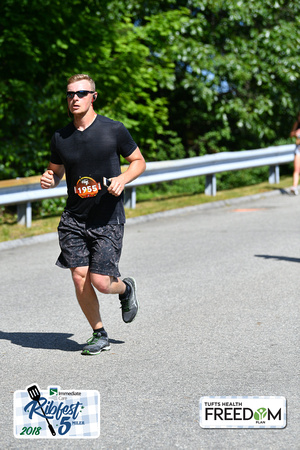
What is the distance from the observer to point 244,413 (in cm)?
392

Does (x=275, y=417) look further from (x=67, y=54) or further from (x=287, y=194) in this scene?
(x=67, y=54)

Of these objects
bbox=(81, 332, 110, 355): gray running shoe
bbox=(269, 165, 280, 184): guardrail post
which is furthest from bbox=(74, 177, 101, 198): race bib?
bbox=(269, 165, 280, 184): guardrail post

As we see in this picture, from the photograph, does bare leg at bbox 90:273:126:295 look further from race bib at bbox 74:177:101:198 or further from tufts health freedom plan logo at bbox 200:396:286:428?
tufts health freedom plan logo at bbox 200:396:286:428

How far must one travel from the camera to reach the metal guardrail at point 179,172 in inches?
436

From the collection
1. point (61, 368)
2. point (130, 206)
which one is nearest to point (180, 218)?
point (130, 206)

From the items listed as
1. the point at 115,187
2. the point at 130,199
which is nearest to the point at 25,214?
the point at 130,199

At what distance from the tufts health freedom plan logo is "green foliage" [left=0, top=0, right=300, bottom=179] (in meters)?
10.6

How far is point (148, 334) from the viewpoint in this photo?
5.69 metres

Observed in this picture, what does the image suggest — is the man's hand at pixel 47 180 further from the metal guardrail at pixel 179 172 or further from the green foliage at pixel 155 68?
the green foliage at pixel 155 68

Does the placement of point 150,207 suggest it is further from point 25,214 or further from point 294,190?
point 294,190

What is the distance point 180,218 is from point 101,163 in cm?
723

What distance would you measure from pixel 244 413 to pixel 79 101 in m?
2.36

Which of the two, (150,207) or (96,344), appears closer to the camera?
(96,344)

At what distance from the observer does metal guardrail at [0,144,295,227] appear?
11070 millimetres
